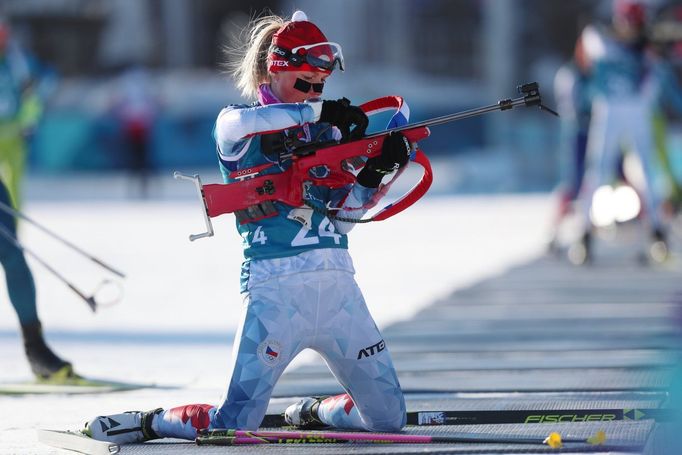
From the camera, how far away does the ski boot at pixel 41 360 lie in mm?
6977

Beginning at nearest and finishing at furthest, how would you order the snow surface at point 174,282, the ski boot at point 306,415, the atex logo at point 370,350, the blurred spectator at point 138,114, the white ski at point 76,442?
the white ski at point 76,442, the atex logo at point 370,350, the ski boot at point 306,415, the snow surface at point 174,282, the blurred spectator at point 138,114

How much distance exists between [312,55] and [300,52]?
43mm

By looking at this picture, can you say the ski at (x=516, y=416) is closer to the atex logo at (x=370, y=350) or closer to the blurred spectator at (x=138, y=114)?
the atex logo at (x=370, y=350)

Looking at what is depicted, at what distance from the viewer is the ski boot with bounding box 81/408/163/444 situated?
533cm

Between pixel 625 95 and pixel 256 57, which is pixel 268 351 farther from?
pixel 625 95

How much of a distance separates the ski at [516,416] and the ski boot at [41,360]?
160cm

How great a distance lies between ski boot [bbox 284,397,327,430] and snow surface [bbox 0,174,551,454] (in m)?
0.91

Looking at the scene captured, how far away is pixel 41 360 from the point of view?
702 cm

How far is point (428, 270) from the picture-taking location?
12.8 meters

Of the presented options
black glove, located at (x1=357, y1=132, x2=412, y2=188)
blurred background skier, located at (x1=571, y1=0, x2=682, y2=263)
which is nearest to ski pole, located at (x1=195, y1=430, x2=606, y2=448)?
black glove, located at (x1=357, y1=132, x2=412, y2=188)

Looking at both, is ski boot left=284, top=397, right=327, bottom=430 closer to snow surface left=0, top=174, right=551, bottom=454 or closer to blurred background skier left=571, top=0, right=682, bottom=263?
snow surface left=0, top=174, right=551, bottom=454

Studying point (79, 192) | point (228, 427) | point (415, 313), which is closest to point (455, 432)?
point (228, 427)

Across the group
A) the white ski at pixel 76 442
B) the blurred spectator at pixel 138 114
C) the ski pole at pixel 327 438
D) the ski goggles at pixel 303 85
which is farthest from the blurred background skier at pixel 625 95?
the blurred spectator at pixel 138 114

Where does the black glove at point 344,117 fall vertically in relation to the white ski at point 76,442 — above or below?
above
